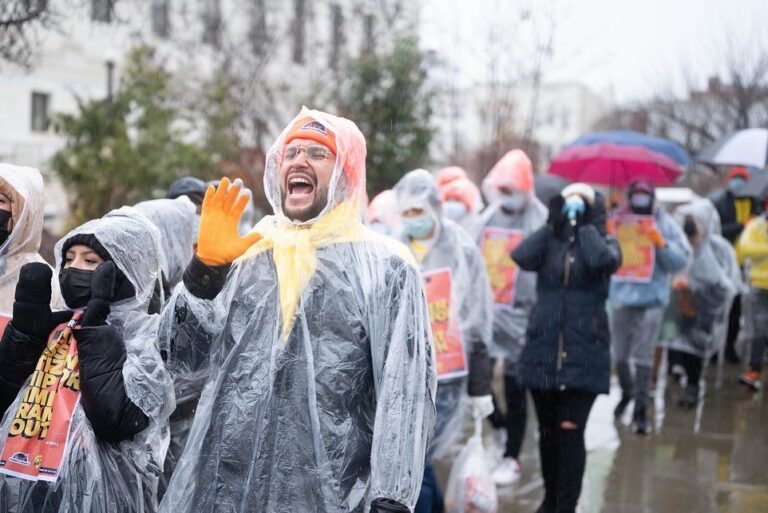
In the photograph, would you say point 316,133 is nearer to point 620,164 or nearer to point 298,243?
point 298,243

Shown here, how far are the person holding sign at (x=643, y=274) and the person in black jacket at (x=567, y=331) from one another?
2220 millimetres

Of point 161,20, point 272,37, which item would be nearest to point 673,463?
point 272,37

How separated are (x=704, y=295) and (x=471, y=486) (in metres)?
4.55

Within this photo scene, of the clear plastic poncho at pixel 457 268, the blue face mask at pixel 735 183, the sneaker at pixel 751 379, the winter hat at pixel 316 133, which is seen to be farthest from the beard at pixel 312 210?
the blue face mask at pixel 735 183

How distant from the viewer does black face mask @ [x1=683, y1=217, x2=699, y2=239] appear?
28.1ft

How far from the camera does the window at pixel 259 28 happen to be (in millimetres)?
14188

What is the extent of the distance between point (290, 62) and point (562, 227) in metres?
10.9

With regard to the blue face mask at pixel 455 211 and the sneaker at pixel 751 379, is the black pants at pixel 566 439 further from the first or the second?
the sneaker at pixel 751 379

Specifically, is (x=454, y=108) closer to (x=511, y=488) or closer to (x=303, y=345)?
(x=511, y=488)

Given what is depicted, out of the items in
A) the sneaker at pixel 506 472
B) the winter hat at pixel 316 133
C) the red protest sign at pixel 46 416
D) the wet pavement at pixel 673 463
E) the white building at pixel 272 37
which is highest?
the white building at pixel 272 37

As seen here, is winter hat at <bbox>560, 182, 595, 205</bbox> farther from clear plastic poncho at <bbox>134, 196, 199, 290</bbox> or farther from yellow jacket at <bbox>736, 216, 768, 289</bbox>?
yellow jacket at <bbox>736, 216, 768, 289</bbox>

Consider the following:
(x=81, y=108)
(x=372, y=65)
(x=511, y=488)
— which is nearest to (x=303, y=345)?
(x=511, y=488)

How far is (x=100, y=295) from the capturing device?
2.98 meters

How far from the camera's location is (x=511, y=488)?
592 centimetres
